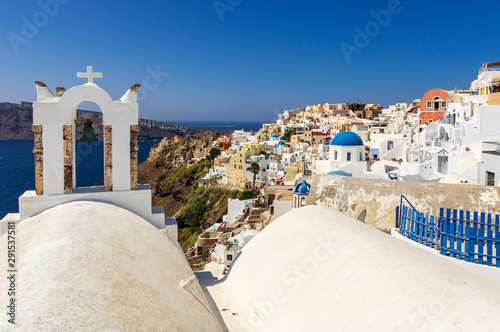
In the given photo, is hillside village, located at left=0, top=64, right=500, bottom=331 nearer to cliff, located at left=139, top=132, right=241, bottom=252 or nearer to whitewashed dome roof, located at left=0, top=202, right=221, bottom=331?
whitewashed dome roof, located at left=0, top=202, right=221, bottom=331

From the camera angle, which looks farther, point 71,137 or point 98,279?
point 71,137

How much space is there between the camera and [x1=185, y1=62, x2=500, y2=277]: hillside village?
65.8 ft

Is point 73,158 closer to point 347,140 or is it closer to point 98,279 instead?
point 98,279

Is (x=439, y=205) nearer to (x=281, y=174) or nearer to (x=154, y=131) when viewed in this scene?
(x=281, y=174)

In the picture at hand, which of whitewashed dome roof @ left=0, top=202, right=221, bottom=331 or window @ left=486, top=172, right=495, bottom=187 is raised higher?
window @ left=486, top=172, right=495, bottom=187

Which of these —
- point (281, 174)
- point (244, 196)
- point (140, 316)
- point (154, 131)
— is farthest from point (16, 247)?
point (154, 131)

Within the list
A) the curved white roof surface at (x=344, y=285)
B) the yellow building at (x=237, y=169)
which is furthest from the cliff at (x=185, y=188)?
the curved white roof surface at (x=344, y=285)

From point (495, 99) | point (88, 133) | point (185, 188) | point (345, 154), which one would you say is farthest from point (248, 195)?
point (88, 133)

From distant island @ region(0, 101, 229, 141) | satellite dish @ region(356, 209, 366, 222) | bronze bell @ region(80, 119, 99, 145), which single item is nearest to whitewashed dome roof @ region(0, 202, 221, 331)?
bronze bell @ region(80, 119, 99, 145)

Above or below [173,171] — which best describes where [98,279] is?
above

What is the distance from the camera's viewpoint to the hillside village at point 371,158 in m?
20.0

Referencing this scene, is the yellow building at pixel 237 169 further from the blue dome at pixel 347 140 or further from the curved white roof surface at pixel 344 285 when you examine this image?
the curved white roof surface at pixel 344 285

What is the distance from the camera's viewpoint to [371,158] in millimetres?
39344

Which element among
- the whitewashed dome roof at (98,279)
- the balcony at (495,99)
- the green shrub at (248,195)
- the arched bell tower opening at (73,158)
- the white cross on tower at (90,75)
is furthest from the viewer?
the green shrub at (248,195)
